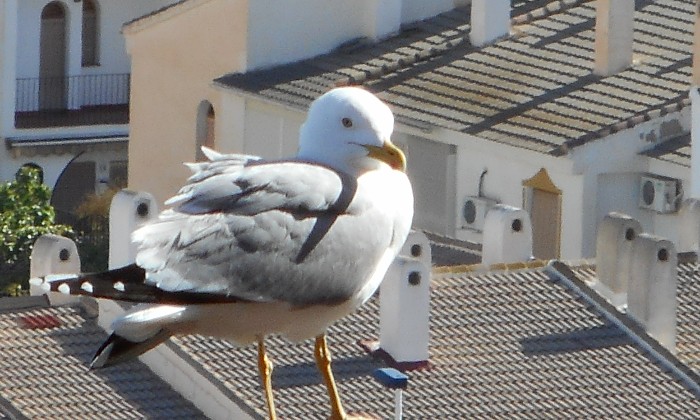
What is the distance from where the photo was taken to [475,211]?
37.3m

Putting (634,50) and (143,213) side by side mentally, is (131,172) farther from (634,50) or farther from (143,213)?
(143,213)

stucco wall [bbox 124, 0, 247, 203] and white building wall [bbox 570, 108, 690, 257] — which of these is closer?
white building wall [bbox 570, 108, 690, 257]

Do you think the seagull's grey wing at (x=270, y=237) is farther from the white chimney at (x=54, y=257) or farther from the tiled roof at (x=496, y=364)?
the white chimney at (x=54, y=257)

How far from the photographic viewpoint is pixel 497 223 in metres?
28.6

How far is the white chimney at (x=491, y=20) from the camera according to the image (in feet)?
130

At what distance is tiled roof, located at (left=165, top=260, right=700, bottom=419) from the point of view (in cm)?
2498

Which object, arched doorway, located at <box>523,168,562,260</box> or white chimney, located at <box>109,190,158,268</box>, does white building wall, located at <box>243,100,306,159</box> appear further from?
white chimney, located at <box>109,190,158,268</box>

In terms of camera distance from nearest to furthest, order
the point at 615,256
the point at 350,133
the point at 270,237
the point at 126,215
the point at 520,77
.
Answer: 1. the point at 270,237
2. the point at 350,133
3. the point at 126,215
4. the point at 615,256
5. the point at 520,77

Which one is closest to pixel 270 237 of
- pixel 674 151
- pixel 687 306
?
pixel 687 306

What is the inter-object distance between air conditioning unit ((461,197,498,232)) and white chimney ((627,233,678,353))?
29.4 feet

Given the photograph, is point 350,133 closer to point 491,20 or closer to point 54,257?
point 54,257

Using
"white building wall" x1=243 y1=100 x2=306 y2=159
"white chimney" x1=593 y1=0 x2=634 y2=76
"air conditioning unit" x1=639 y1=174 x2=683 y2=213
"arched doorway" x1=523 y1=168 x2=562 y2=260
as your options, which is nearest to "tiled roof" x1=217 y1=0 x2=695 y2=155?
"white chimney" x1=593 y1=0 x2=634 y2=76

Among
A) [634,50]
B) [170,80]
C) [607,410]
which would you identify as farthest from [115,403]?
[170,80]

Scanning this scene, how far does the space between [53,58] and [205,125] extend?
27.9 ft
